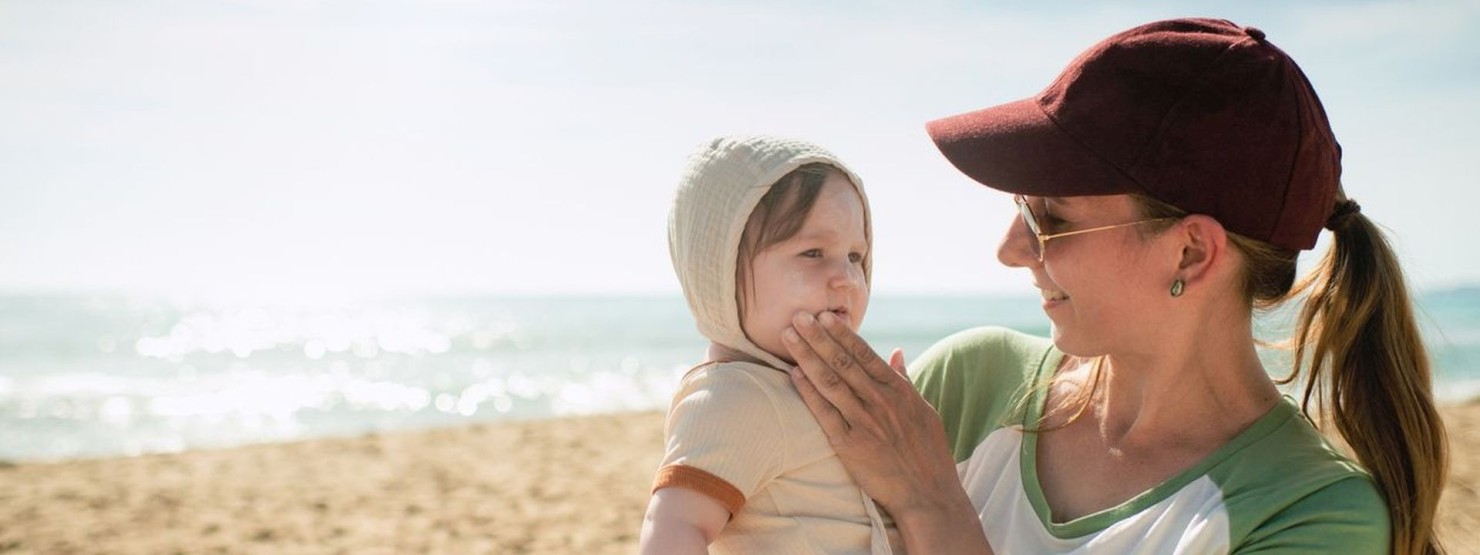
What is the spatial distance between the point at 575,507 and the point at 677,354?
64.2 feet

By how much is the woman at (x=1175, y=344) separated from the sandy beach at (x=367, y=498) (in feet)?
14.8

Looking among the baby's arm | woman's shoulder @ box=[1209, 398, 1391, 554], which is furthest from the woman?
the baby's arm

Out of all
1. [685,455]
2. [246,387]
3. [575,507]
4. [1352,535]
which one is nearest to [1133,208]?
[1352,535]

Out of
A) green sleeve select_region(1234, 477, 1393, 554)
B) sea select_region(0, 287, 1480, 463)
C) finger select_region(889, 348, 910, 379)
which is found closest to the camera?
green sleeve select_region(1234, 477, 1393, 554)

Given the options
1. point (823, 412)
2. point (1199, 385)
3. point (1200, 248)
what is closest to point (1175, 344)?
point (1199, 385)

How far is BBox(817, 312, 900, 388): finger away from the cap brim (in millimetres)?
342

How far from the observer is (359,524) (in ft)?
24.1

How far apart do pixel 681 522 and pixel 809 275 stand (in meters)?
0.50

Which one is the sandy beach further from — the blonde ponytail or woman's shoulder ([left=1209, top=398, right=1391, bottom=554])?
woman's shoulder ([left=1209, top=398, right=1391, bottom=554])

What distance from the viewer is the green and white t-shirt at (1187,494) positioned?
1889 mm

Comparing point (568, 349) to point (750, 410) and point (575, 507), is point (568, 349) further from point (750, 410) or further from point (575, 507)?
point (750, 410)

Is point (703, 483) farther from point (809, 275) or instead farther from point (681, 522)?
point (809, 275)

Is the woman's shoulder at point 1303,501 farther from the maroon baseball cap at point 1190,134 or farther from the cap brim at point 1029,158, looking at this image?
the cap brim at point 1029,158

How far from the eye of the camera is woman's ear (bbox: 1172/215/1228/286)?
6.60 feet
